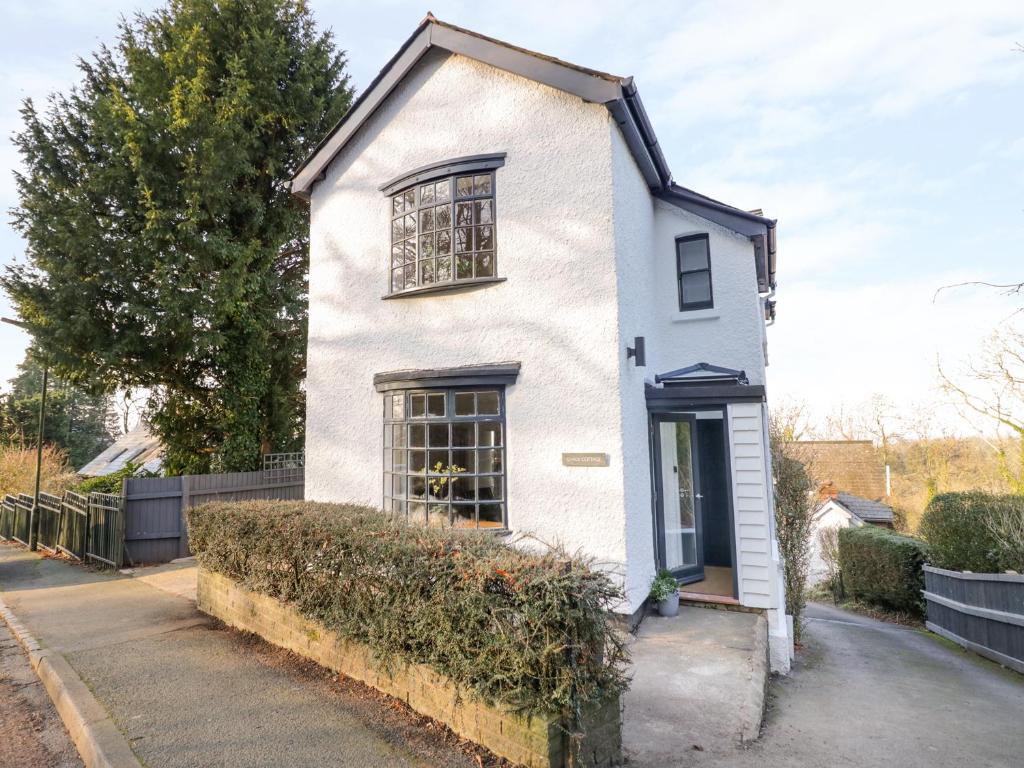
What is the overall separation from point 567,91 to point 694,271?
11.8 ft

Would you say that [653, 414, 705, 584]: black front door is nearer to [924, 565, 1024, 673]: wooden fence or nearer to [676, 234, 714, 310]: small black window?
[676, 234, 714, 310]: small black window

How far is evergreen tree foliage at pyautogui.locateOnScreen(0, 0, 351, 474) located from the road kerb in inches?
375

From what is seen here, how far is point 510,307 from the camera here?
8.14m

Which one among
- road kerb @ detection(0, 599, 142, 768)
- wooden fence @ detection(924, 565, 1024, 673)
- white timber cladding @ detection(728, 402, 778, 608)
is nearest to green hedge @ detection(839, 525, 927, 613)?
wooden fence @ detection(924, 565, 1024, 673)

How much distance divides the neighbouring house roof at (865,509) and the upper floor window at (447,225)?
25086 mm

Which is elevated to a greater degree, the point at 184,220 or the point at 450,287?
the point at 184,220

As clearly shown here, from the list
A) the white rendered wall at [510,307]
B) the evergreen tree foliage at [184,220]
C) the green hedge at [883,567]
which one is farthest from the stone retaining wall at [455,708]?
the green hedge at [883,567]

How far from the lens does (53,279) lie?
13719 millimetres

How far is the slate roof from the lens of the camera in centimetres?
2586

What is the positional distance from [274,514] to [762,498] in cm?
646

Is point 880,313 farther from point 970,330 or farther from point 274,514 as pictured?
point 274,514

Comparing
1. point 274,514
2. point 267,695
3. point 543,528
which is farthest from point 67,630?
point 543,528

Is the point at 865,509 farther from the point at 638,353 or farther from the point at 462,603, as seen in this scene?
the point at 462,603

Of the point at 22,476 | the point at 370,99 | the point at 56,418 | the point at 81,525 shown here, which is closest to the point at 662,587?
the point at 370,99
